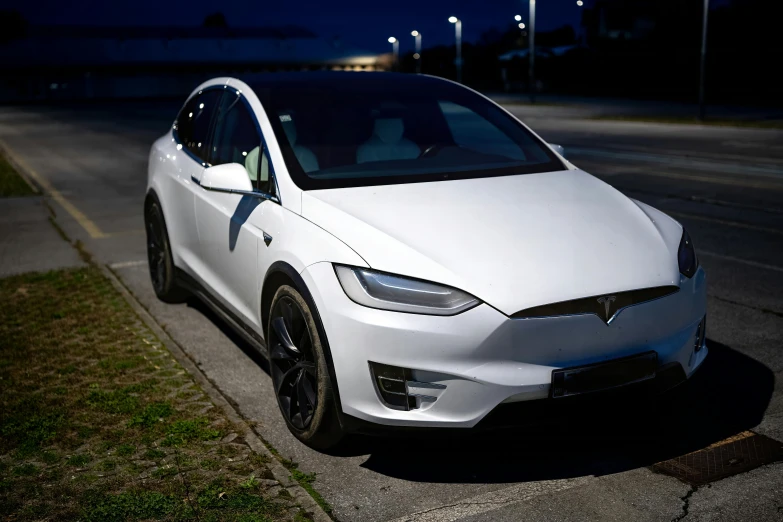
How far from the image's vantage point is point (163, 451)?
4.23m

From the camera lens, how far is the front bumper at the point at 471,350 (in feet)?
11.6

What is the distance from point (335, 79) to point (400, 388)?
8.23 feet

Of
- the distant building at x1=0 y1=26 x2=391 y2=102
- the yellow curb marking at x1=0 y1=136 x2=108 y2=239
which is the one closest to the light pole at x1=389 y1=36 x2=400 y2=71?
the distant building at x1=0 y1=26 x2=391 y2=102

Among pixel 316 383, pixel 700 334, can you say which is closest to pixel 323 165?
pixel 316 383

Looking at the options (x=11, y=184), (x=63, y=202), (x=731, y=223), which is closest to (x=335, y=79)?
(x=731, y=223)

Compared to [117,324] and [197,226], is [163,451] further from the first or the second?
[117,324]

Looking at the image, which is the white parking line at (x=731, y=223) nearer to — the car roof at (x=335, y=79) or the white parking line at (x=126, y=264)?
the car roof at (x=335, y=79)

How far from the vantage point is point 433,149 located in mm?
5160

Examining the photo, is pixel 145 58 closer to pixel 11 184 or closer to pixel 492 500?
pixel 11 184

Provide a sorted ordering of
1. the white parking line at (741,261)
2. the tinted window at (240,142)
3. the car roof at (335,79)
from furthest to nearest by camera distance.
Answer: the white parking line at (741,261) → the car roof at (335,79) → the tinted window at (240,142)

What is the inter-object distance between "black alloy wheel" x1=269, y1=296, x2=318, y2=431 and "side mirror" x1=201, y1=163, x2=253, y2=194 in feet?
2.22

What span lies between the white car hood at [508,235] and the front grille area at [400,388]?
40 cm

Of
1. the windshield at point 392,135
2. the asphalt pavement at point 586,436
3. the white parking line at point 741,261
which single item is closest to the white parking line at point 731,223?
the asphalt pavement at point 586,436

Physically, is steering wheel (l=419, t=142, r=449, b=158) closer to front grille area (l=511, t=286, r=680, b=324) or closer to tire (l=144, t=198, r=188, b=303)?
front grille area (l=511, t=286, r=680, b=324)
